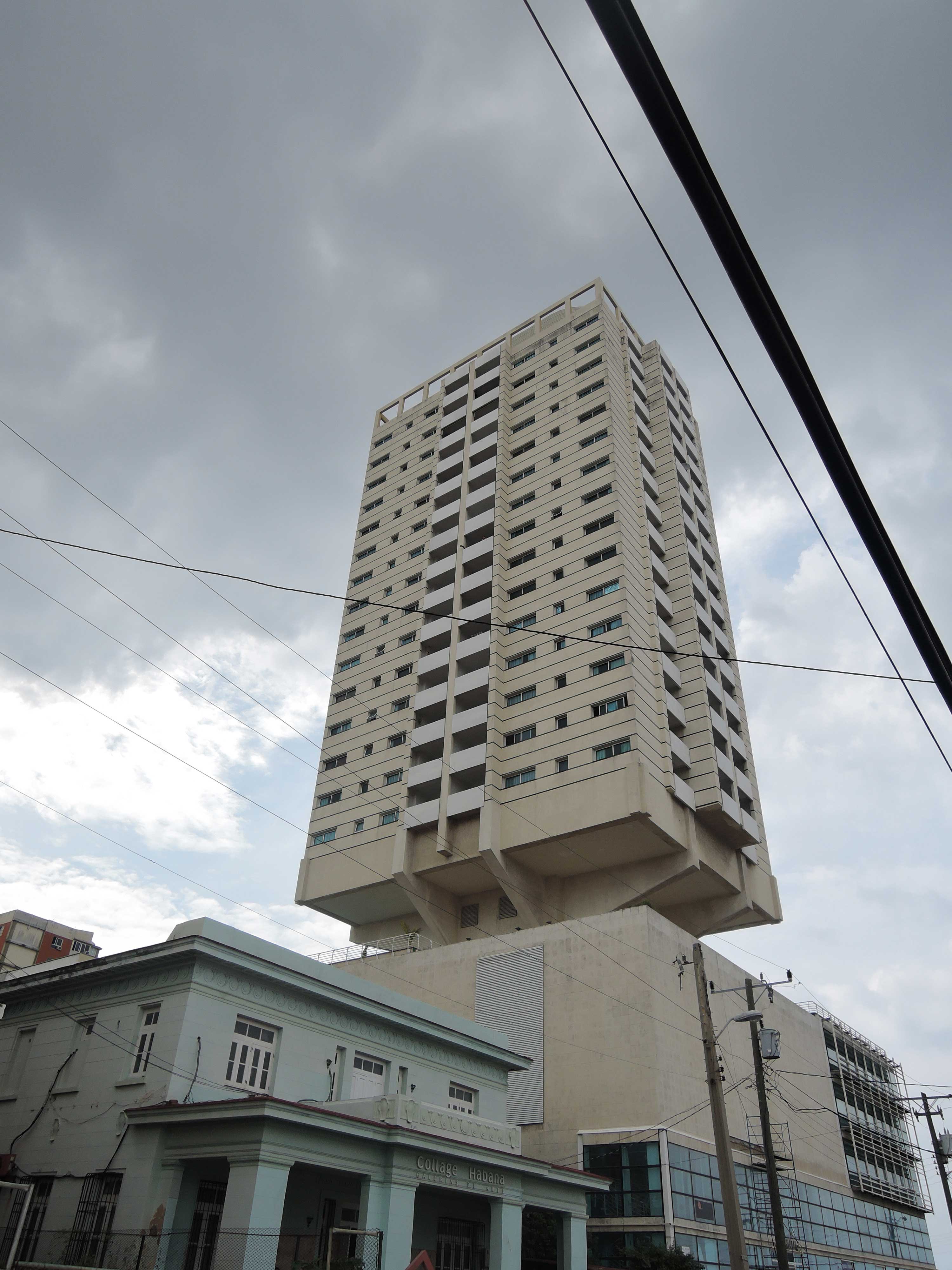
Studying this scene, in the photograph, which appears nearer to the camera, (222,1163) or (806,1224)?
(222,1163)

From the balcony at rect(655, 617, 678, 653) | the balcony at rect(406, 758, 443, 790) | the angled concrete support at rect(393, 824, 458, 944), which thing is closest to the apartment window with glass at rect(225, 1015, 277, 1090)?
the angled concrete support at rect(393, 824, 458, 944)

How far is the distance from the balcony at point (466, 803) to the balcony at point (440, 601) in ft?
44.1

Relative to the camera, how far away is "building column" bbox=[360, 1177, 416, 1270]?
836 inches

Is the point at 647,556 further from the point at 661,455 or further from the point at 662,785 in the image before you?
the point at 662,785

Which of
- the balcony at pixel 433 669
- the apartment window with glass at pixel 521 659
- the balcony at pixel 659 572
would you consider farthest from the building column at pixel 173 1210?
the balcony at pixel 659 572

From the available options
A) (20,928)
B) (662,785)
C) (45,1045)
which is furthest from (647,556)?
(20,928)

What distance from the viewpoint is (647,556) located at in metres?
55.5

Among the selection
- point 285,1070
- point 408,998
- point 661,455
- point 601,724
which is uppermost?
point 661,455

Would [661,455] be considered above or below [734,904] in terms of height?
above

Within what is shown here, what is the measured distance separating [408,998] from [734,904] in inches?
1020

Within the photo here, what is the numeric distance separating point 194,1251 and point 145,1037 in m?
5.13

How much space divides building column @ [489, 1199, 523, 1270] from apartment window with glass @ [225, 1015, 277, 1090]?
24.1 feet

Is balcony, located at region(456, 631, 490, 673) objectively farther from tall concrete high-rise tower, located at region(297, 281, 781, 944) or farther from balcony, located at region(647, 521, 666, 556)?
balcony, located at region(647, 521, 666, 556)

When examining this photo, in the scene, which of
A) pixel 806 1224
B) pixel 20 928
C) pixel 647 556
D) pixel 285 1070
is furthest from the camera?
pixel 20 928
